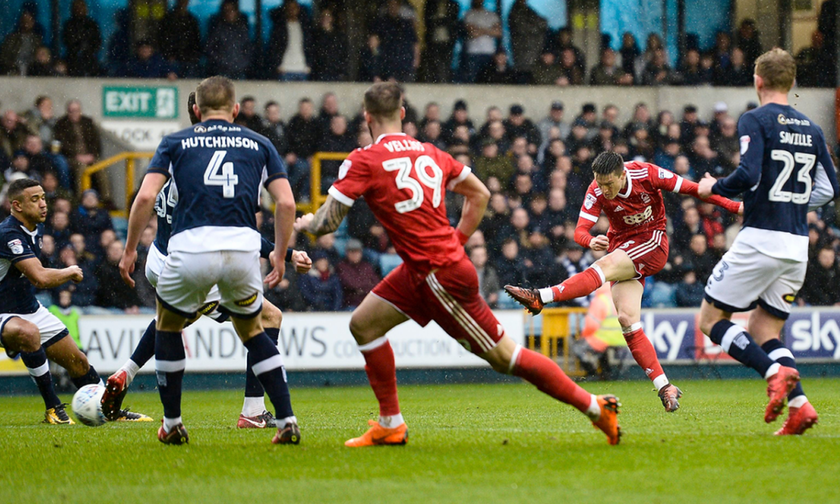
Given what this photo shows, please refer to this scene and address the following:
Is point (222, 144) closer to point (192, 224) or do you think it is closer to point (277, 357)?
point (192, 224)

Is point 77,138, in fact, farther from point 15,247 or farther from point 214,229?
point 214,229

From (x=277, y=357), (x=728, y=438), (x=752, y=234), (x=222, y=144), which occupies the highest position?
(x=222, y=144)

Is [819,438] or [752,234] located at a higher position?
[752,234]

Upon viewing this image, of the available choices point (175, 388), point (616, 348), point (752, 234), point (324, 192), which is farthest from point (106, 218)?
point (752, 234)

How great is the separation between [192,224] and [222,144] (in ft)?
1.66

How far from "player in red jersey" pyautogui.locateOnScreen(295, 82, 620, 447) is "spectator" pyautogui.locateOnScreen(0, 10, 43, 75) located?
43.9 ft

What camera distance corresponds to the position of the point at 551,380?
559cm

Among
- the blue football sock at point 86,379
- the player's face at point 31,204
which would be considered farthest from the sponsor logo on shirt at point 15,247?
the blue football sock at point 86,379

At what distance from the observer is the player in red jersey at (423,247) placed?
5.62 m

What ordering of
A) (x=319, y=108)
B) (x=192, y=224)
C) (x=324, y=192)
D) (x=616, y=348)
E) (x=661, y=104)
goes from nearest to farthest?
(x=192, y=224), (x=616, y=348), (x=324, y=192), (x=319, y=108), (x=661, y=104)

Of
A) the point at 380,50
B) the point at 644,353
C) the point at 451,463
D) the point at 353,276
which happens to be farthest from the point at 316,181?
the point at 451,463

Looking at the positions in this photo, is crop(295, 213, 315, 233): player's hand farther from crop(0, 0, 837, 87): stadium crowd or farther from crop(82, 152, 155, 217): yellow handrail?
crop(0, 0, 837, 87): stadium crowd

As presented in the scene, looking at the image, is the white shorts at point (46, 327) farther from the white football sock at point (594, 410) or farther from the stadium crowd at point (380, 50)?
the stadium crowd at point (380, 50)

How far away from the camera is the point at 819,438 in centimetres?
618
